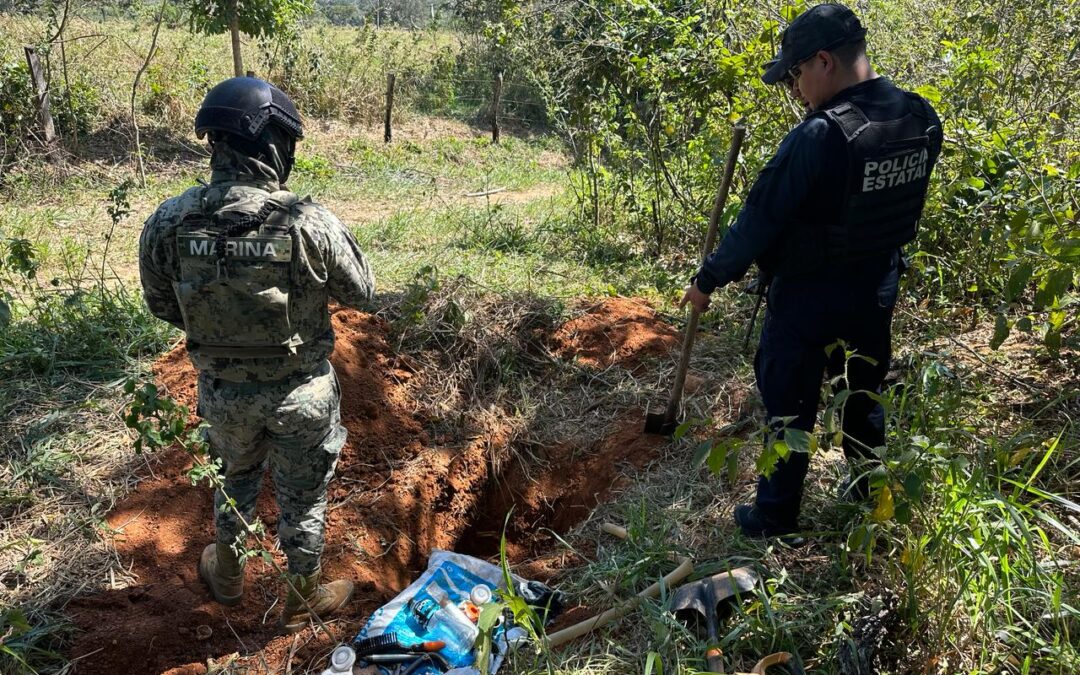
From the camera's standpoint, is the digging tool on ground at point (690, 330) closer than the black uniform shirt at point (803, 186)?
No

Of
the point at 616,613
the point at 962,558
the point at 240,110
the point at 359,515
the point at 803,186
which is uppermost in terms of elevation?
the point at 240,110

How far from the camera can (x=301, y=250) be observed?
2.24m

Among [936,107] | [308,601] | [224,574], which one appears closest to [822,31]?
[936,107]

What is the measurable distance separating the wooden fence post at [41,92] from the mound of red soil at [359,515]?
622cm

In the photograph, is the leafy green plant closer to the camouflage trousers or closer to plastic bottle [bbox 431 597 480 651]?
the camouflage trousers

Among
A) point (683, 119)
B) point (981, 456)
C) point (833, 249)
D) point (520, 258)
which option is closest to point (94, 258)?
point (520, 258)

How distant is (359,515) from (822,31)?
2.70 metres

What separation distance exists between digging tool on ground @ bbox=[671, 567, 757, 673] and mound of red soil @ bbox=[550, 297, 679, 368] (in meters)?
1.90

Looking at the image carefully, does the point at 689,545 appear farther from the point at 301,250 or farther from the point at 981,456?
the point at 301,250

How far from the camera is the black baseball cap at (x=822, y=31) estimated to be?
2.14 meters

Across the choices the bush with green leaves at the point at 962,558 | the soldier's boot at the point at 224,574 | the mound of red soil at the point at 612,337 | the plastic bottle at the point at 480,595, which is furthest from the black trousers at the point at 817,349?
the soldier's boot at the point at 224,574

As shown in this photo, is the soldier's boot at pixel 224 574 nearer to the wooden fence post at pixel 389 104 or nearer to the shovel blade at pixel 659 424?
the shovel blade at pixel 659 424

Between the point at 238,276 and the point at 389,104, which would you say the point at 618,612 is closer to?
the point at 238,276

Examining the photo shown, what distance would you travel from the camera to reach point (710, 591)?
7.22 ft
